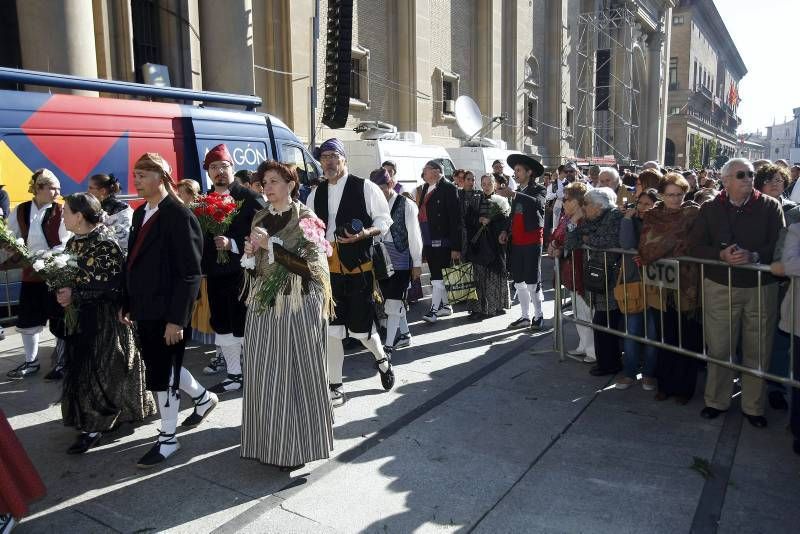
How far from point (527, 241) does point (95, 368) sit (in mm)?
4980

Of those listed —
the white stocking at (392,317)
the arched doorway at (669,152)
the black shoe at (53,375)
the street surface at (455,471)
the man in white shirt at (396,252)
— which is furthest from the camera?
the arched doorway at (669,152)

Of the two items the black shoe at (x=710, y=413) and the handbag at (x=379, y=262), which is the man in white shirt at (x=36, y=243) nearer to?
the handbag at (x=379, y=262)

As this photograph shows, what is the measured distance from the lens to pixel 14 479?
3.18 meters

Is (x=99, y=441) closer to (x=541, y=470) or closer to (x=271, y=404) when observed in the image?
(x=271, y=404)

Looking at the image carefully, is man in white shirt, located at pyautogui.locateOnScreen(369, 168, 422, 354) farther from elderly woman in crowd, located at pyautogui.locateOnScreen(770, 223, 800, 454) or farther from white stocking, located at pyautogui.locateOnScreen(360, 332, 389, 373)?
Result: elderly woman in crowd, located at pyautogui.locateOnScreen(770, 223, 800, 454)

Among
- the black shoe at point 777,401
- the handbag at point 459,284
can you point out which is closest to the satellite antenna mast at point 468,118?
the handbag at point 459,284

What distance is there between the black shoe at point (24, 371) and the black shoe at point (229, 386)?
1774 mm

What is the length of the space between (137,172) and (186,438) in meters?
1.87

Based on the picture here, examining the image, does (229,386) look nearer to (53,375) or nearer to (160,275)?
(53,375)

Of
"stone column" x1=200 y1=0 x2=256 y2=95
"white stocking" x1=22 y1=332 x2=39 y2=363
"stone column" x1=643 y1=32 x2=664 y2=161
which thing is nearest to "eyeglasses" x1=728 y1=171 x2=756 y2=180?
"white stocking" x1=22 y1=332 x2=39 y2=363

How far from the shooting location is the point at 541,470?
3.93 metres

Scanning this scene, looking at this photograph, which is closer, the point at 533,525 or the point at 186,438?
the point at 533,525

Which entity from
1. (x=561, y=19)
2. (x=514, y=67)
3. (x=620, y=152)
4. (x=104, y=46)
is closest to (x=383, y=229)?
(x=104, y=46)

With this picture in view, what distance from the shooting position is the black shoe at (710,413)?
4758 mm
